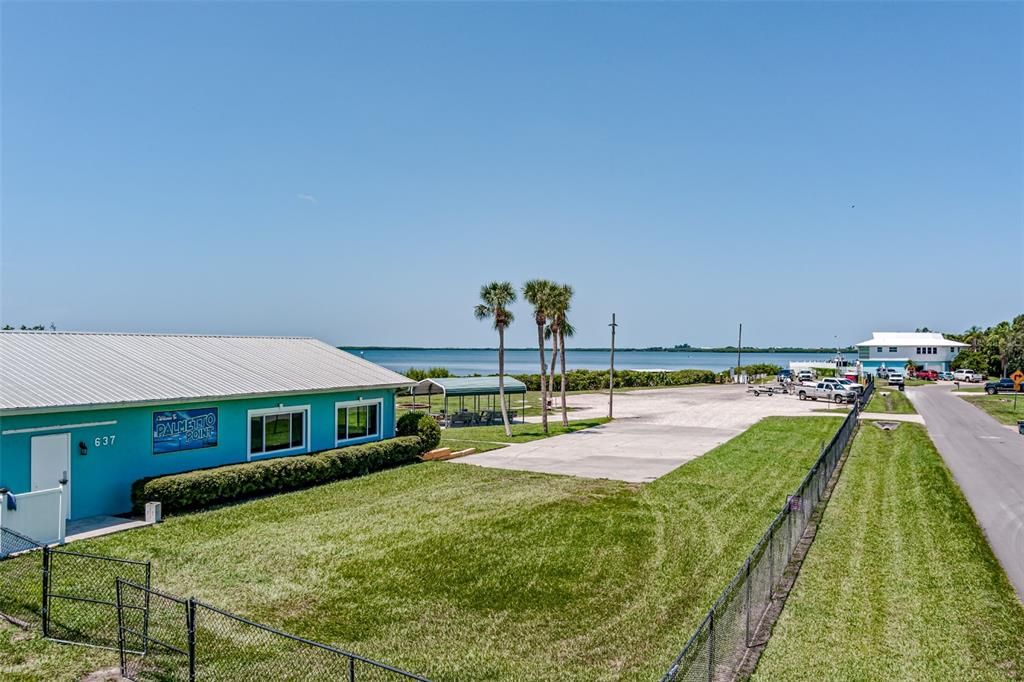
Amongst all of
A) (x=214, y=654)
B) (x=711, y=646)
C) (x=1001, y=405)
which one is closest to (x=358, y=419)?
(x=214, y=654)

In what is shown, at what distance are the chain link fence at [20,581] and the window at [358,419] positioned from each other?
447 inches

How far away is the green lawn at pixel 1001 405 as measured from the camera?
39.4 m

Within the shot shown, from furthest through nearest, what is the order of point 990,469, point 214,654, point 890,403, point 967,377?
1. point 967,377
2. point 890,403
3. point 990,469
4. point 214,654

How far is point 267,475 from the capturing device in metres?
19.2

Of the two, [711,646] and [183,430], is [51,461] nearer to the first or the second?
[183,430]

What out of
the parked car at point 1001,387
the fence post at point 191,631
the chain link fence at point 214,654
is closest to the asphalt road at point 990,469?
the chain link fence at point 214,654

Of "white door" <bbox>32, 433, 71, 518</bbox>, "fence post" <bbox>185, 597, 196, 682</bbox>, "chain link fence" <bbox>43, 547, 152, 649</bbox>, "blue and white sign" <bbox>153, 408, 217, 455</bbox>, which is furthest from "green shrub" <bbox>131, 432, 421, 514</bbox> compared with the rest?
"fence post" <bbox>185, 597, 196, 682</bbox>

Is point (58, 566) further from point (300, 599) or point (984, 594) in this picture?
point (984, 594)

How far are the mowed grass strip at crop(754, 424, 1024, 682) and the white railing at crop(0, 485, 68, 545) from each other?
13.8 meters

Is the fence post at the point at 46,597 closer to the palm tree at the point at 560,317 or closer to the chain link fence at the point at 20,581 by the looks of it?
the chain link fence at the point at 20,581

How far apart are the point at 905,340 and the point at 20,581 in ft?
355

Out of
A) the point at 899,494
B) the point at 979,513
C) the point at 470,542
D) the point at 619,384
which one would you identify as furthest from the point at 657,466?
the point at 619,384

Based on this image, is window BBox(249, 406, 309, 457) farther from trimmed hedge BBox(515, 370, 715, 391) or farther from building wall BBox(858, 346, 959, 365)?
building wall BBox(858, 346, 959, 365)

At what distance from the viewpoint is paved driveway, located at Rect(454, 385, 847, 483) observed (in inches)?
982
